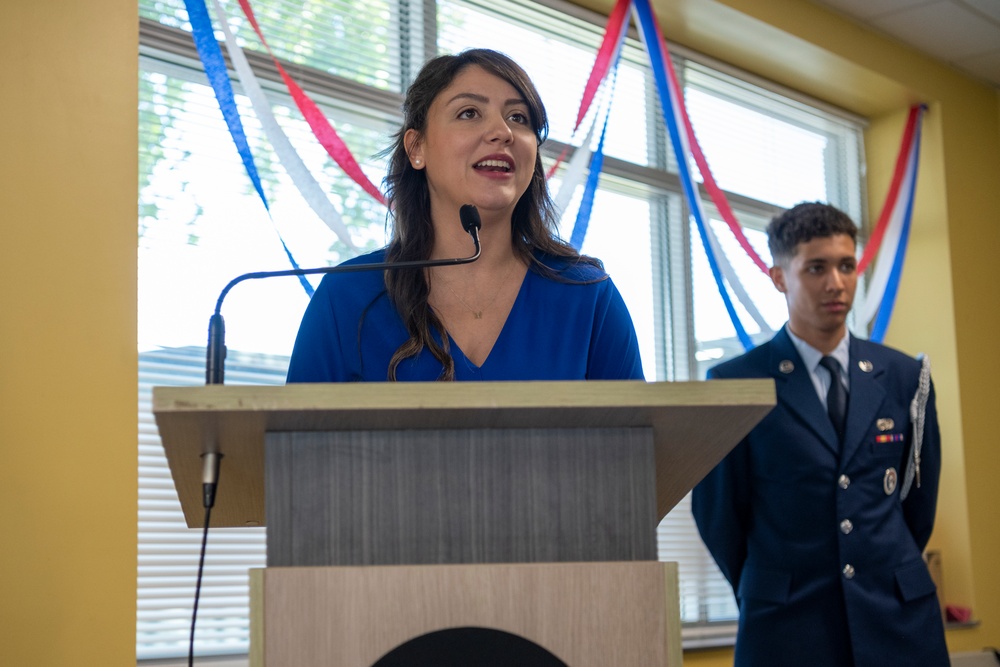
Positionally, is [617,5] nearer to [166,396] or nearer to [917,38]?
[917,38]

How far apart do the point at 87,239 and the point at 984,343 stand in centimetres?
434

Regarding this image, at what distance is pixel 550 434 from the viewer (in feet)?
3.19

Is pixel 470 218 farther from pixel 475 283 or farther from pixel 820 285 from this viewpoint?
pixel 820 285

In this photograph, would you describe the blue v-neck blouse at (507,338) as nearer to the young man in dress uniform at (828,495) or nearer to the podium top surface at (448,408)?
the podium top surface at (448,408)

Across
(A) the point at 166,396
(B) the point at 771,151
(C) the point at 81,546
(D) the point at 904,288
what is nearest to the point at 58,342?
(C) the point at 81,546

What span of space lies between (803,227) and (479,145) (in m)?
1.29

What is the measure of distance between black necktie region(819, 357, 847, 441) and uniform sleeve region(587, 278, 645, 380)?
40.1 inches

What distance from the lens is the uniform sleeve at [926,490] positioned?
2.40 m

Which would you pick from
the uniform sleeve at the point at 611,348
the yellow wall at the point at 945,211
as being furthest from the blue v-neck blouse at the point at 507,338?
the yellow wall at the point at 945,211

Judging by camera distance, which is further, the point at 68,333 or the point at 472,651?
the point at 68,333

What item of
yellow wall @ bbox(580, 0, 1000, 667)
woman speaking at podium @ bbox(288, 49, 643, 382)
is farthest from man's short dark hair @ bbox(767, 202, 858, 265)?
yellow wall @ bbox(580, 0, 1000, 667)

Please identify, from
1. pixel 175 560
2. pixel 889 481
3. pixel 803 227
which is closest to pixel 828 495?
pixel 889 481

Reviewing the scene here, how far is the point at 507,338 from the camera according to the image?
1.37 m

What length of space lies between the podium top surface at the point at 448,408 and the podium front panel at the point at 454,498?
18mm
